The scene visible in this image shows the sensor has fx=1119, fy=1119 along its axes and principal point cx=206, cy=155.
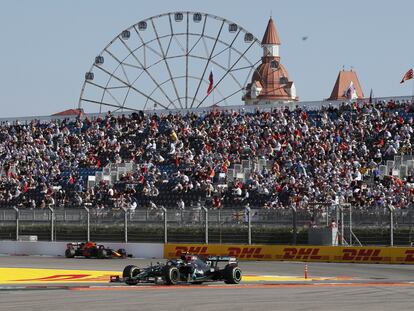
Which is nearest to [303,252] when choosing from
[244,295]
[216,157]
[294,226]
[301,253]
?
[301,253]

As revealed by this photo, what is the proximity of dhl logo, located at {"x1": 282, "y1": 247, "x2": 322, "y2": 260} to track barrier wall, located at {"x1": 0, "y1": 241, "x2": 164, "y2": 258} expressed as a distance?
556 cm

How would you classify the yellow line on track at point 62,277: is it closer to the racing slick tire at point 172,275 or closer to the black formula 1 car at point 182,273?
the black formula 1 car at point 182,273

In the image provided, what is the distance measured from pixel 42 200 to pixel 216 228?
15.5m

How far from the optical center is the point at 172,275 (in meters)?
28.0

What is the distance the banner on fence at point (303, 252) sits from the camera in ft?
128

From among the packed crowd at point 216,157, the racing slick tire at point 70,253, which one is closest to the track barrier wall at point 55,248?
the racing slick tire at point 70,253

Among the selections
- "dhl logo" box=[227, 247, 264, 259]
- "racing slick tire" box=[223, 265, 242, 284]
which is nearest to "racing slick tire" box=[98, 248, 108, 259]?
"dhl logo" box=[227, 247, 264, 259]

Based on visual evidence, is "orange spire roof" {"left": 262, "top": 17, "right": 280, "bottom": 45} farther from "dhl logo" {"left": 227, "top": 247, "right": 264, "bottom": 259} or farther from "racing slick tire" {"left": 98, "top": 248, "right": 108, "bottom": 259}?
"dhl logo" {"left": 227, "top": 247, "right": 264, "bottom": 259}

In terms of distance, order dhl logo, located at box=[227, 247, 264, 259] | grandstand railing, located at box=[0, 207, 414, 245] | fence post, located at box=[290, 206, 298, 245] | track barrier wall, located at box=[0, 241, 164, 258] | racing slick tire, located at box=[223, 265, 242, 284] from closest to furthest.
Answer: racing slick tire, located at box=[223, 265, 242, 284]
grandstand railing, located at box=[0, 207, 414, 245]
fence post, located at box=[290, 206, 298, 245]
dhl logo, located at box=[227, 247, 264, 259]
track barrier wall, located at box=[0, 241, 164, 258]

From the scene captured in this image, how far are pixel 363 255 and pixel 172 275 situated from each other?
13.1m

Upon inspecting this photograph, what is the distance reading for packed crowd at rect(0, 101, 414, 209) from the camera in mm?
47847

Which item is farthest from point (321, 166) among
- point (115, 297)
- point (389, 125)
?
point (115, 297)

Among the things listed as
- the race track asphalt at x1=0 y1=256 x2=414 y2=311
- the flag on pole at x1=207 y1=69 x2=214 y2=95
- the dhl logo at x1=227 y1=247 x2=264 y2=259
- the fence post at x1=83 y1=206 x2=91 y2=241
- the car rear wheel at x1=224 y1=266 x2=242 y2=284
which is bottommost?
the race track asphalt at x1=0 y1=256 x2=414 y2=311

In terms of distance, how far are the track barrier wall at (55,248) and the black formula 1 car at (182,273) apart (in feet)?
51.1
